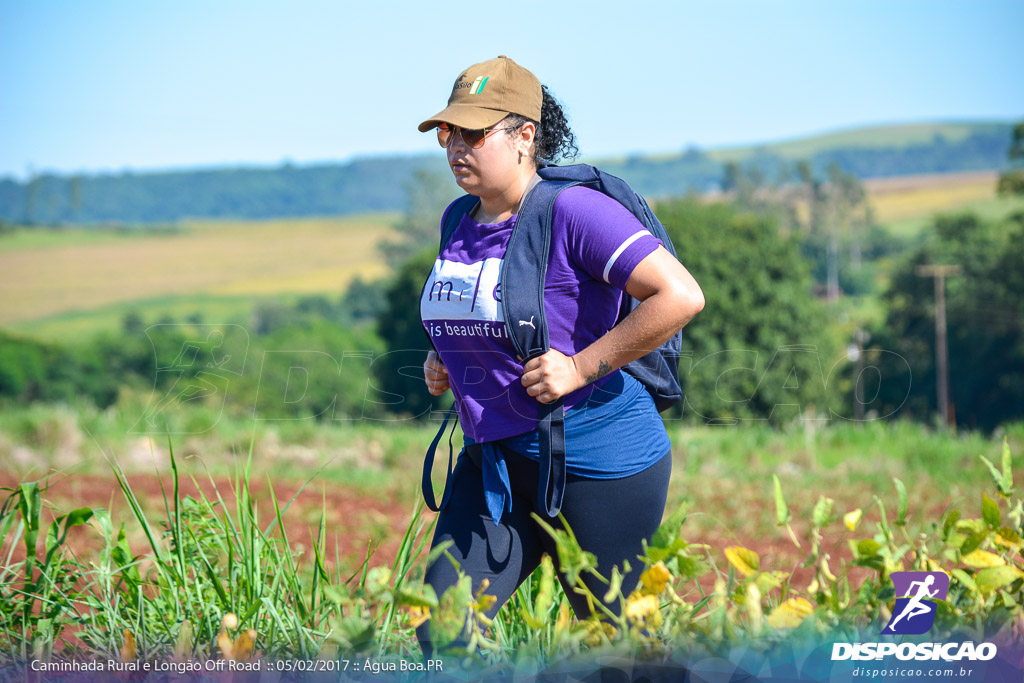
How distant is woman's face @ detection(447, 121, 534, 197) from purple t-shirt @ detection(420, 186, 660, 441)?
3.8 inches

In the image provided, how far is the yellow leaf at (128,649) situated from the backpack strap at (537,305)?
989mm

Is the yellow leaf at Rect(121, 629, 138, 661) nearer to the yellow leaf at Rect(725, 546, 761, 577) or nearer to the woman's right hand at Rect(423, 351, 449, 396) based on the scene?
the woman's right hand at Rect(423, 351, 449, 396)

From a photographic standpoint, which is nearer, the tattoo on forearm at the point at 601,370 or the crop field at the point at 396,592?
the crop field at the point at 396,592

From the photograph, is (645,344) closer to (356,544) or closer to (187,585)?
(187,585)

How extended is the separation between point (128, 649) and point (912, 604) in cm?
166

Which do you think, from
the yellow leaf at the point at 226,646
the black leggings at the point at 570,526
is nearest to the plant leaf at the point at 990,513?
the black leggings at the point at 570,526

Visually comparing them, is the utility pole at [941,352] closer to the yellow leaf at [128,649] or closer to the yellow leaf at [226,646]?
the yellow leaf at [128,649]

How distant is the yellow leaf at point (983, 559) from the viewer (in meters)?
1.70

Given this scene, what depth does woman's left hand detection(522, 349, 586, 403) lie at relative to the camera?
1.92m

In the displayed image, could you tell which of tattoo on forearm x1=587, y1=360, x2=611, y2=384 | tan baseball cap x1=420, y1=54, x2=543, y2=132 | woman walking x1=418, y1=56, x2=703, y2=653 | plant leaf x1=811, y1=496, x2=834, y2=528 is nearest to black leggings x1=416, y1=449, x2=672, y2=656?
woman walking x1=418, y1=56, x2=703, y2=653

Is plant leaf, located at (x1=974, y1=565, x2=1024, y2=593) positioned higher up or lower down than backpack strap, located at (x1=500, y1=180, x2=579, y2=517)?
lower down

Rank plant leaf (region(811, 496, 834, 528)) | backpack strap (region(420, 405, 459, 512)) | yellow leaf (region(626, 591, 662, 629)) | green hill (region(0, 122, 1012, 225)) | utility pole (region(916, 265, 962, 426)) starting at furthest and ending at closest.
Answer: green hill (region(0, 122, 1012, 225)), utility pole (region(916, 265, 962, 426)), backpack strap (region(420, 405, 459, 512)), plant leaf (region(811, 496, 834, 528)), yellow leaf (region(626, 591, 662, 629))

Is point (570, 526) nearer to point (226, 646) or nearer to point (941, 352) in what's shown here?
point (226, 646)

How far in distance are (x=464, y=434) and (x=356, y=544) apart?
17.2 ft
